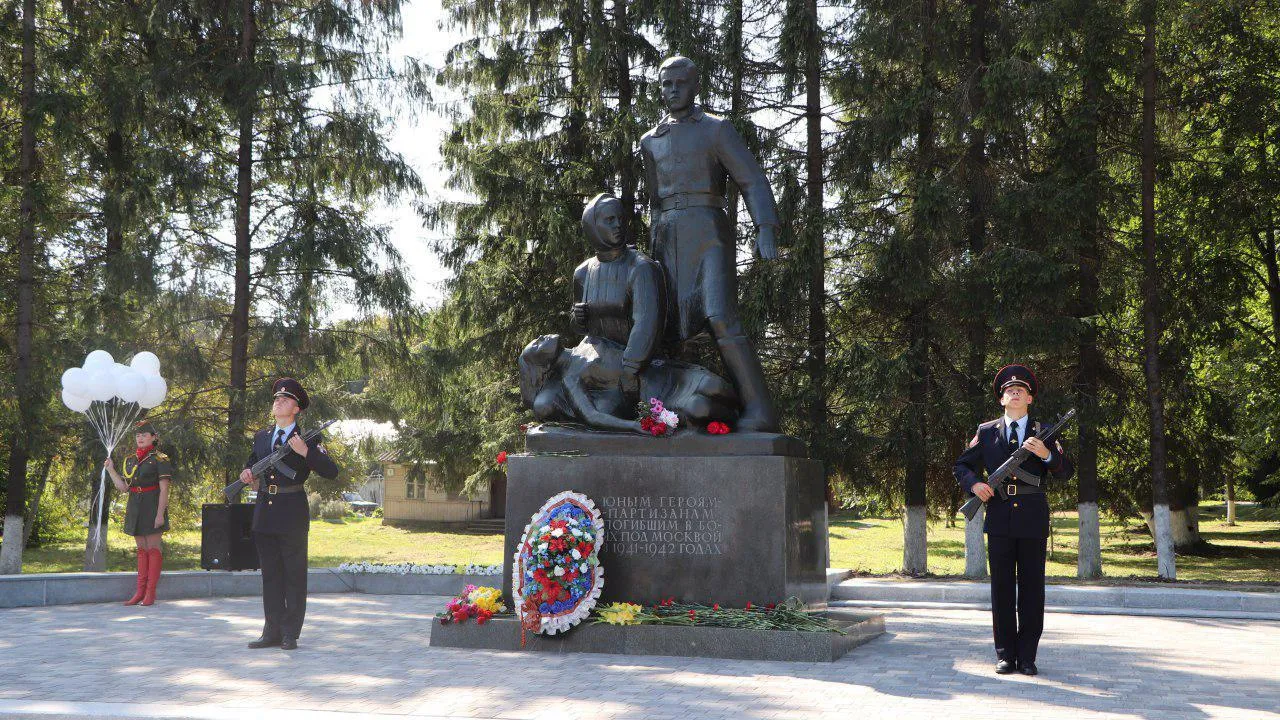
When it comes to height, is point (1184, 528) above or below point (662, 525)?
below

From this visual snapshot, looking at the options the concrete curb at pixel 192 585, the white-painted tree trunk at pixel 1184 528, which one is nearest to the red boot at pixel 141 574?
the concrete curb at pixel 192 585

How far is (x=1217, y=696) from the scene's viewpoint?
5.51 metres

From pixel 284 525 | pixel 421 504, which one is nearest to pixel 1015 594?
pixel 284 525

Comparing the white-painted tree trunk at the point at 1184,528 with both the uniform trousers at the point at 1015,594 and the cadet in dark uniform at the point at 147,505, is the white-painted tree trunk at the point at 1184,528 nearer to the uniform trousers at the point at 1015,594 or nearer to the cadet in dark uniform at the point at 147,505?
the uniform trousers at the point at 1015,594

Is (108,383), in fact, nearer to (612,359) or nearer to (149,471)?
(149,471)

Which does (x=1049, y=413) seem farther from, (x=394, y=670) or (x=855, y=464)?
(x=394, y=670)

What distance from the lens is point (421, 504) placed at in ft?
124

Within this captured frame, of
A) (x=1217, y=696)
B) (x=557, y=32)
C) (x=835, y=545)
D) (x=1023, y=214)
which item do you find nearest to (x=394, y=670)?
(x=1217, y=696)

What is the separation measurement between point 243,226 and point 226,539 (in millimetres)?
6162

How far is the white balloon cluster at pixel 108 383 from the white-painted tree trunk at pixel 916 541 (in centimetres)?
1012

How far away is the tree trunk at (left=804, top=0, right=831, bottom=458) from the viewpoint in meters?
15.0

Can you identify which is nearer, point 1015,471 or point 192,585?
point 1015,471

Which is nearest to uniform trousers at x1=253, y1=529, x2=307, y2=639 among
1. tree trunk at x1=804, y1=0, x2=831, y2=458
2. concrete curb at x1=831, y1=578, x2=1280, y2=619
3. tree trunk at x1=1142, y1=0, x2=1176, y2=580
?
concrete curb at x1=831, y1=578, x2=1280, y2=619

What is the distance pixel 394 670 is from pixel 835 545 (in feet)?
71.8
